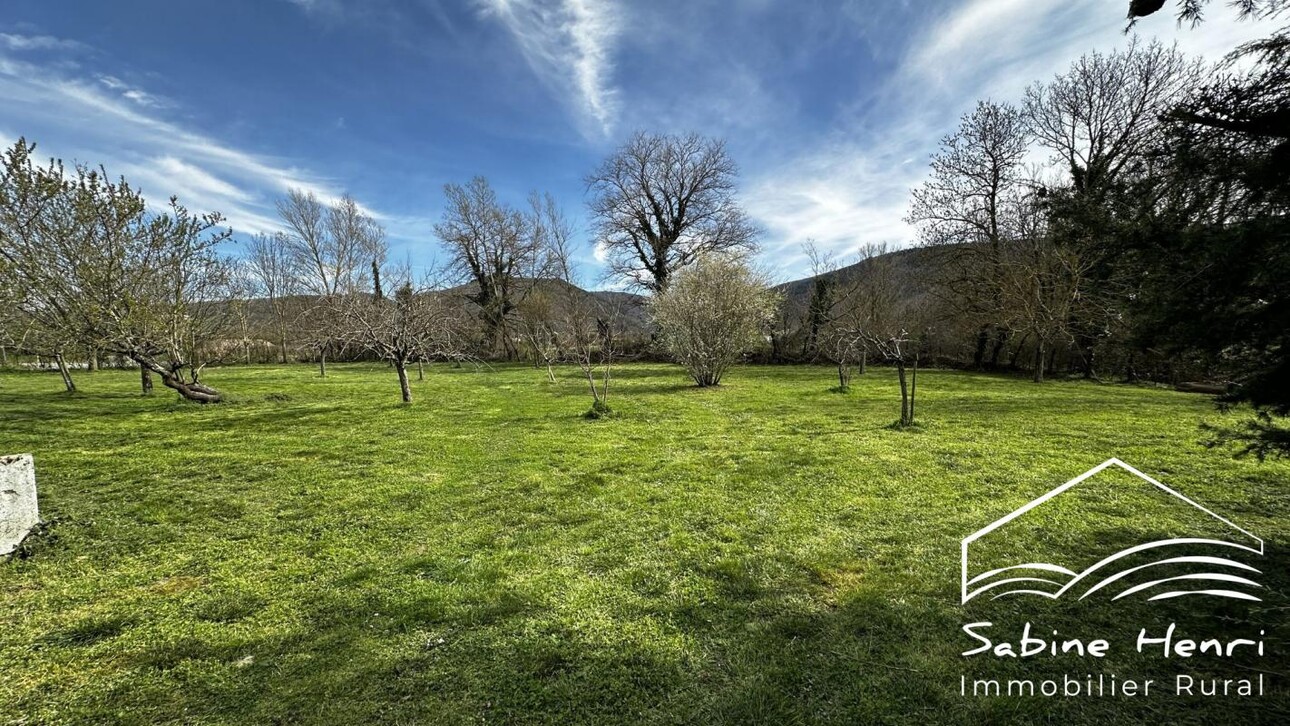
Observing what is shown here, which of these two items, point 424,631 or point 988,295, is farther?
point 988,295

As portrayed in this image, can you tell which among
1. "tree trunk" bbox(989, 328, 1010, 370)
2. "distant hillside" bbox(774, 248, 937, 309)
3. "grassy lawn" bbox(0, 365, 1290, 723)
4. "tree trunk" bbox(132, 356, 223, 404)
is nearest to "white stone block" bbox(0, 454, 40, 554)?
"grassy lawn" bbox(0, 365, 1290, 723)

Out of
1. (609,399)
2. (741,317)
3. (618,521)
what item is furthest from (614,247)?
(618,521)

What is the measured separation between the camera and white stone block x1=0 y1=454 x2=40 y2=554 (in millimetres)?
3379

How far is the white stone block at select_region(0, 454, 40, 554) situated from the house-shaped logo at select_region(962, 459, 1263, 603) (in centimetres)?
657

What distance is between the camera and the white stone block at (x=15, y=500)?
3.38 meters

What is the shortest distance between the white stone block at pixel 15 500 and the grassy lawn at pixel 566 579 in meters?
0.17

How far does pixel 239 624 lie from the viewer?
2.60 meters

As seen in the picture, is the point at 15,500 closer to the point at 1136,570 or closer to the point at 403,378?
the point at 403,378

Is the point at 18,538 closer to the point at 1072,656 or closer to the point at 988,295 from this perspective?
the point at 1072,656

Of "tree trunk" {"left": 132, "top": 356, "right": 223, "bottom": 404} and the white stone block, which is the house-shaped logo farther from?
"tree trunk" {"left": 132, "top": 356, "right": 223, "bottom": 404}

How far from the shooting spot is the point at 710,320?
13.0 meters

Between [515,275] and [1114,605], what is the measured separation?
2842cm

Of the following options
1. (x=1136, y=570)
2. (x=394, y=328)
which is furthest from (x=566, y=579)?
(x=394, y=328)

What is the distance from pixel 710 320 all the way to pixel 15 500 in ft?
38.6
